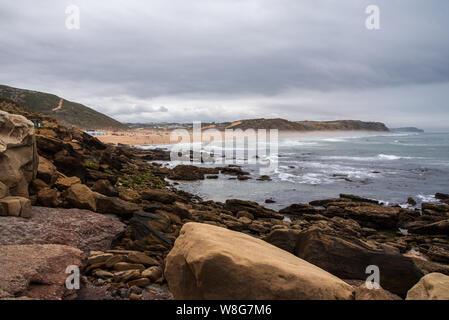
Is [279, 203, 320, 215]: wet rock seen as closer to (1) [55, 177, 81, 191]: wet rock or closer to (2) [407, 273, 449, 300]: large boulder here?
(1) [55, 177, 81, 191]: wet rock

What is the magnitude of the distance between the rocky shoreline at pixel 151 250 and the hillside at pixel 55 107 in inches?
3971

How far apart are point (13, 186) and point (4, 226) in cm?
169

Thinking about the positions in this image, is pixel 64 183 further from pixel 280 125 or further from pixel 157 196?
pixel 280 125

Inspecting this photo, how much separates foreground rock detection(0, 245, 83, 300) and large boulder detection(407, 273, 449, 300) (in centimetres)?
476

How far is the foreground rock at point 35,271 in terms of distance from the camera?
155 inches

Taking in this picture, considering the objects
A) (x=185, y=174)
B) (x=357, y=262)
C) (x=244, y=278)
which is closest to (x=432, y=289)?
(x=244, y=278)

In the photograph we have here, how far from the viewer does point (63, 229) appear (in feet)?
20.8

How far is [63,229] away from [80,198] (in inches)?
71.6

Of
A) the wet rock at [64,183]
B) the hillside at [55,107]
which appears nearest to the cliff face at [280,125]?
the hillside at [55,107]
